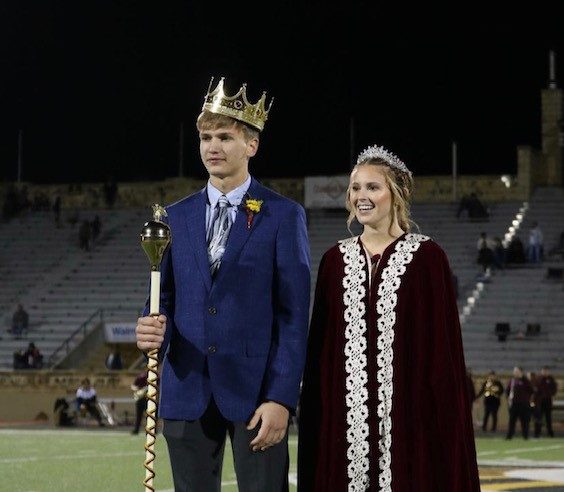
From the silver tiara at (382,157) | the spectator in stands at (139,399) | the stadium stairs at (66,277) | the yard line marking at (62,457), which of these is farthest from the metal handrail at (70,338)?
the silver tiara at (382,157)

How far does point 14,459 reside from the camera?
17.5 meters

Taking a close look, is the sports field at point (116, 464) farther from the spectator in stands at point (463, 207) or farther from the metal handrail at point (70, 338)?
the spectator in stands at point (463, 207)

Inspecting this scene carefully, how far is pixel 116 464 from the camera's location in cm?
1669

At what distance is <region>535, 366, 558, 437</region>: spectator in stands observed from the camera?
25.5 meters

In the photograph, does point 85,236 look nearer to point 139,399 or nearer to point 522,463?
point 139,399

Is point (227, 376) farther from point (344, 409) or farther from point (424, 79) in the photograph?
point (424, 79)

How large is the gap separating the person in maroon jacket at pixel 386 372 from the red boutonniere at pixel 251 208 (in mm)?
608

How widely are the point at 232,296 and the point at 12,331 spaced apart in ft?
98.5

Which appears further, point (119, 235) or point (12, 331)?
point (119, 235)

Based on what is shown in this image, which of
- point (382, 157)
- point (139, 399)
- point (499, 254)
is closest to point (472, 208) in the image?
point (499, 254)

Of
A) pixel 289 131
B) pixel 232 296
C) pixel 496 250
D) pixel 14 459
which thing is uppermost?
pixel 289 131

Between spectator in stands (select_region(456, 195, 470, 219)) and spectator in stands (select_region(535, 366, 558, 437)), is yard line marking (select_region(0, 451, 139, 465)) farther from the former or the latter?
spectator in stands (select_region(456, 195, 470, 219))

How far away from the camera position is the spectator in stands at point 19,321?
34.9m

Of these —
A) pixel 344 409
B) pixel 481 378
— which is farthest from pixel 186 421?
pixel 481 378
